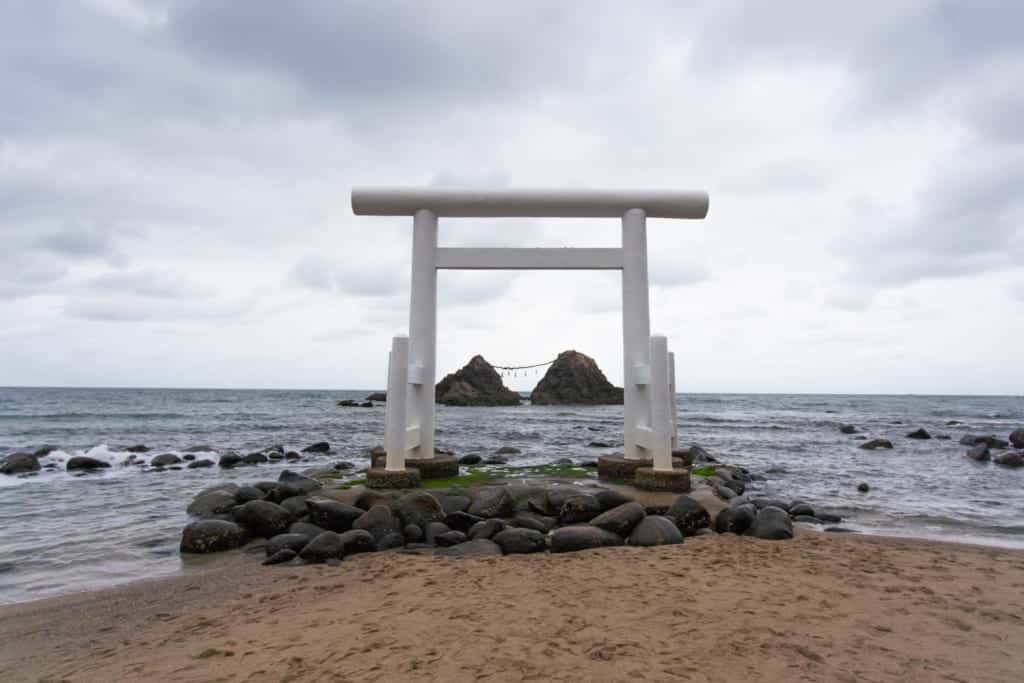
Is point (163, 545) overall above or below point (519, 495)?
below

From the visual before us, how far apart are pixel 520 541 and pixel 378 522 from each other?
1.79 metres

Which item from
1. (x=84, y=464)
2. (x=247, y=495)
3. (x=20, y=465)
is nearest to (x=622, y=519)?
(x=247, y=495)

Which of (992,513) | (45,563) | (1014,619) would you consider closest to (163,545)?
(45,563)

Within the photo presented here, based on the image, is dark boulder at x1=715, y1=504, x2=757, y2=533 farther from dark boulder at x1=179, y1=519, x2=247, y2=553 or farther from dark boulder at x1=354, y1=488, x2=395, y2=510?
dark boulder at x1=179, y1=519, x2=247, y2=553

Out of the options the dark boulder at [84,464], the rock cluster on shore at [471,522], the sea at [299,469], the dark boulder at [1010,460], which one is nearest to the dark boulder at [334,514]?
the rock cluster on shore at [471,522]

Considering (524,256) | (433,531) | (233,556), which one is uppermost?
(524,256)

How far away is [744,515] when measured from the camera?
267 inches

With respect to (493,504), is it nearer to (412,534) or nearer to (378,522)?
(412,534)

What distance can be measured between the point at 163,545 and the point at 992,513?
11.8 metres

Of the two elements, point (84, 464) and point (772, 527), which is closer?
point (772, 527)

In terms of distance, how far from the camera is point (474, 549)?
A: 19.9 feet

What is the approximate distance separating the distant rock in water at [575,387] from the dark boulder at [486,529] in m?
55.1

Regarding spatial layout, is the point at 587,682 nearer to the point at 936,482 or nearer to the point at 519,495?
the point at 519,495

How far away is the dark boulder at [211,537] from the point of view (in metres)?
6.59
